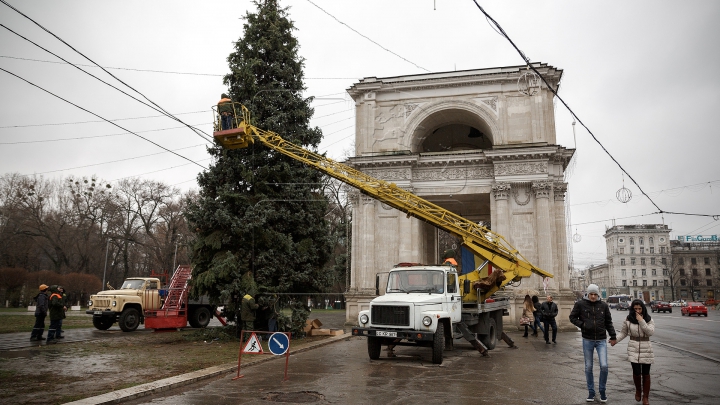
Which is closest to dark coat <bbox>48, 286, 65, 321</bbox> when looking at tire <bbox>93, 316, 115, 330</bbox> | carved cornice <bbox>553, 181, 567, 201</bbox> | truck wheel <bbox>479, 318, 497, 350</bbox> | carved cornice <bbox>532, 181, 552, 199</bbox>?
tire <bbox>93, 316, 115, 330</bbox>

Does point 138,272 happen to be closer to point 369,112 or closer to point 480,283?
point 369,112

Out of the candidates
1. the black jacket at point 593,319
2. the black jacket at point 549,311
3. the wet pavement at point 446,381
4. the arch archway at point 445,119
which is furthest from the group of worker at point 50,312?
the arch archway at point 445,119

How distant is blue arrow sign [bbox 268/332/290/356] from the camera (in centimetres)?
929

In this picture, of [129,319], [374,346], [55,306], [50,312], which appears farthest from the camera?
[129,319]

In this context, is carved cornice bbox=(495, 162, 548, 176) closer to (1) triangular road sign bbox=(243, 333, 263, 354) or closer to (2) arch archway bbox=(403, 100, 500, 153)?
(2) arch archway bbox=(403, 100, 500, 153)

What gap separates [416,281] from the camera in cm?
1355

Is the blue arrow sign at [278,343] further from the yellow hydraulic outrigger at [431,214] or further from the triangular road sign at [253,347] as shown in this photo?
the yellow hydraulic outrigger at [431,214]

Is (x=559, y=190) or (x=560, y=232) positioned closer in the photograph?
(x=560, y=232)

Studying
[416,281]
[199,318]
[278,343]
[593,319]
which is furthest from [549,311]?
[199,318]

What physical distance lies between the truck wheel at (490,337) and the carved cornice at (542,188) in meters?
12.4

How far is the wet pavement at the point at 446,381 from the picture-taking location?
7.97 metres

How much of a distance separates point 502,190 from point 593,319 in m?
19.1

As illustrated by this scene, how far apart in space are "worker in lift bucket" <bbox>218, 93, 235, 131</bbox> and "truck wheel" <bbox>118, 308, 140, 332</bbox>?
36.7 feet

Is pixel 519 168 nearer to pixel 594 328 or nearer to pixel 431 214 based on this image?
pixel 431 214
